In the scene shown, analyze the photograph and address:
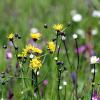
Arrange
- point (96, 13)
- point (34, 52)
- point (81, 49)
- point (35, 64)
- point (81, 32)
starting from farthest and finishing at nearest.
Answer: point (96, 13)
point (81, 32)
point (81, 49)
point (34, 52)
point (35, 64)

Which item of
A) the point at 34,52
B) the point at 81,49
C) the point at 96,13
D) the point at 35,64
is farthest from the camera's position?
the point at 96,13

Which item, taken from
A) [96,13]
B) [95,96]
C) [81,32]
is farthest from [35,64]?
[96,13]

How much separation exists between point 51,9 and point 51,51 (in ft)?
10.4

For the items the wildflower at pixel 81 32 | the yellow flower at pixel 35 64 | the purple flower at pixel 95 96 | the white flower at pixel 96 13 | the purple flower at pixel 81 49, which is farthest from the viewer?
the white flower at pixel 96 13

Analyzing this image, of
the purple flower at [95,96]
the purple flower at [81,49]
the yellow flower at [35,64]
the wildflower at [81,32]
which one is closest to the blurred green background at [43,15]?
the wildflower at [81,32]

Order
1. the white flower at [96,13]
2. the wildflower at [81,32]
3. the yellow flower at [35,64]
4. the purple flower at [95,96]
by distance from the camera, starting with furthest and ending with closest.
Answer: the white flower at [96,13] → the wildflower at [81,32] → the purple flower at [95,96] → the yellow flower at [35,64]

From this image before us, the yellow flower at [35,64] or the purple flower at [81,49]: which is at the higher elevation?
the purple flower at [81,49]

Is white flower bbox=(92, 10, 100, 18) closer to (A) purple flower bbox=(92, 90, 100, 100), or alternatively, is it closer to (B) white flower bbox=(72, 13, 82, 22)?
(B) white flower bbox=(72, 13, 82, 22)

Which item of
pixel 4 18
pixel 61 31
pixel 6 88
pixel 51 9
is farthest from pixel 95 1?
pixel 61 31

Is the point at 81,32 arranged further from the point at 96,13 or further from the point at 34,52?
the point at 34,52

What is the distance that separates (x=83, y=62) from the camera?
14.7 ft

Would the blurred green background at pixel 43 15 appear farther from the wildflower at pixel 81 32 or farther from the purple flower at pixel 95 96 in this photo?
the purple flower at pixel 95 96

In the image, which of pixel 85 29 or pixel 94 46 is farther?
pixel 85 29

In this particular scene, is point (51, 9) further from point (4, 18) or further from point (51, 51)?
point (51, 51)
